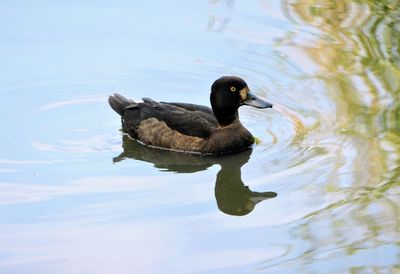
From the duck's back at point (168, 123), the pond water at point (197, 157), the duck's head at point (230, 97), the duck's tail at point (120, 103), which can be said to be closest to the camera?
the pond water at point (197, 157)

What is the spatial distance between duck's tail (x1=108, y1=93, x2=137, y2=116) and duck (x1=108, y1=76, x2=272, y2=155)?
13 millimetres

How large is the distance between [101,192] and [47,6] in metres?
5.23

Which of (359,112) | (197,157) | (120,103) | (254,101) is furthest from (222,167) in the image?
(359,112)

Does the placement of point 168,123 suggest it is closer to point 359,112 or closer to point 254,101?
point 254,101

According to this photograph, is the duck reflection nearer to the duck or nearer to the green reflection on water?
the duck

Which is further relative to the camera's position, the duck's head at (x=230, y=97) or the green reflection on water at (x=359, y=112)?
the duck's head at (x=230, y=97)

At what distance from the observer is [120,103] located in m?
11.4

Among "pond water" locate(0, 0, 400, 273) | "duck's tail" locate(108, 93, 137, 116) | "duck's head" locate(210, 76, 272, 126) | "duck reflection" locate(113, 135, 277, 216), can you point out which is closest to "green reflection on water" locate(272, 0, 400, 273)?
"pond water" locate(0, 0, 400, 273)

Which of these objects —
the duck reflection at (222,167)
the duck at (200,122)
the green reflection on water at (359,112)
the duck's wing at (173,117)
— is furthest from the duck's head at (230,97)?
the green reflection on water at (359,112)

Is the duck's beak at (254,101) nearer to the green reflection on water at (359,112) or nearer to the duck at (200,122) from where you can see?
the duck at (200,122)

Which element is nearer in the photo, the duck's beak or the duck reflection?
the duck reflection

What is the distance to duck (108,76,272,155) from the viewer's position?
1084 cm

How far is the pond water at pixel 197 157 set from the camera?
834 cm

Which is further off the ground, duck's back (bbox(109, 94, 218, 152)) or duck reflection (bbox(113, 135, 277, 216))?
duck's back (bbox(109, 94, 218, 152))
